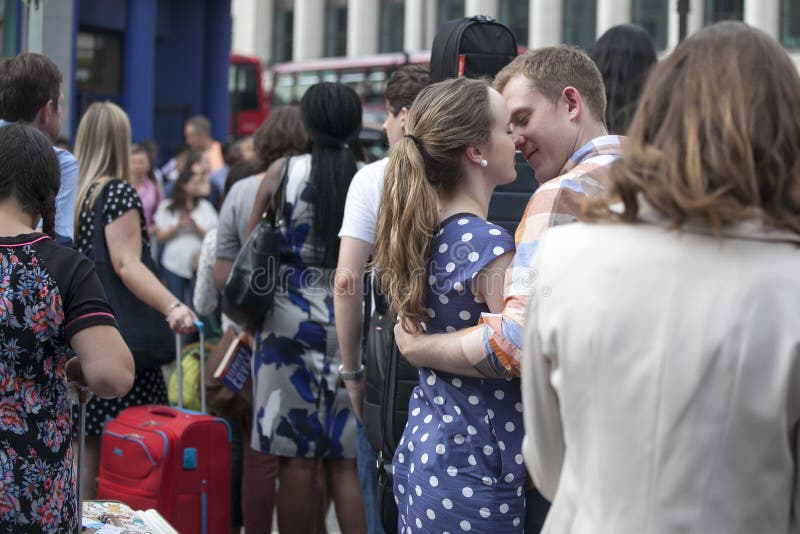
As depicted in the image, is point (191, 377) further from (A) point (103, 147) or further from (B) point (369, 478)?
(B) point (369, 478)

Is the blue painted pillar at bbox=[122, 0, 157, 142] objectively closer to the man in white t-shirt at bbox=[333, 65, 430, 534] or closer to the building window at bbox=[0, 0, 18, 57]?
the building window at bbox=[0, 0, 18, 57]

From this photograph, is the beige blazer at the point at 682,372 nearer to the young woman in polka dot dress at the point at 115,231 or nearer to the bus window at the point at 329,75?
the young woman in polka dot dress at the point at 115,231

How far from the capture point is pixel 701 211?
1660mm

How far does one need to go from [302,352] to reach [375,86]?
26.8 m

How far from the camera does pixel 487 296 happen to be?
112 inches

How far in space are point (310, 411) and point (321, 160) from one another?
1011 mm

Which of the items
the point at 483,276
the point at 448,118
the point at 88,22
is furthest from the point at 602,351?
the point at 88,22

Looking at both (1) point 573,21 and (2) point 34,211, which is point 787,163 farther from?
(1) point 573,21

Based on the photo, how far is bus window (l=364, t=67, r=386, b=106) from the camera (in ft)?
101

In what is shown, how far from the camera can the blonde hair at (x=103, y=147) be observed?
4.85 meters

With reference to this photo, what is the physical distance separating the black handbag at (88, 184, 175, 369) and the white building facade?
139 ft

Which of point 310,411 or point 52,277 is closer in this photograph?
point 52,277

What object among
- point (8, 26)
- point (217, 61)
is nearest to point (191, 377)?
point (8, 26)

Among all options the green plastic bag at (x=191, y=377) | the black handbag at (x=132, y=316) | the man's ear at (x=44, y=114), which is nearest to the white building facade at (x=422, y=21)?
the green plastic bag at (x=191, y=377)
